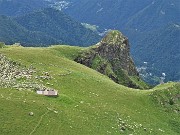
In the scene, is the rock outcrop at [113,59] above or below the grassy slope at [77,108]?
above

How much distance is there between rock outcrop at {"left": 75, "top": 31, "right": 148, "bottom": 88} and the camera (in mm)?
133250

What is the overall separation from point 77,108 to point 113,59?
287 feet

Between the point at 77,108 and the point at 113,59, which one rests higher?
the point at 113,59

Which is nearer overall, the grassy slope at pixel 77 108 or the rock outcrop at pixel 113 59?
the grassy slope at pixel 77 108

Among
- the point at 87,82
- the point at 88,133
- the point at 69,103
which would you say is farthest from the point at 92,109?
the point at 87,82

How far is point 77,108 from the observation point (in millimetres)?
69188

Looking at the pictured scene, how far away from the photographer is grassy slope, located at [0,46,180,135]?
61531 millimetres

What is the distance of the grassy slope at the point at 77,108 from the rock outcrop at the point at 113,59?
37378 millimetres

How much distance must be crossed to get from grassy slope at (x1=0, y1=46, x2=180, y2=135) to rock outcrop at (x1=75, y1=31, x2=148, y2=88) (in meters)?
37.4

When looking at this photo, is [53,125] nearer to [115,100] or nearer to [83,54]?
[115,100]

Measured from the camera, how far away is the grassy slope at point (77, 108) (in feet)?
202

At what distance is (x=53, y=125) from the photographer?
Answer: 61.8 meters

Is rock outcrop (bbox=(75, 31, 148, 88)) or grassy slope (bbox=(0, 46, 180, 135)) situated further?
rock outcrop (bbox=(75, 31, 148, 88))

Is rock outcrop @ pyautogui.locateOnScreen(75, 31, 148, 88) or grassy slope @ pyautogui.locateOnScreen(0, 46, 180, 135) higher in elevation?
rock outcrop @ pyautogui.locateOnScreen(75, 31, 148, 88)
